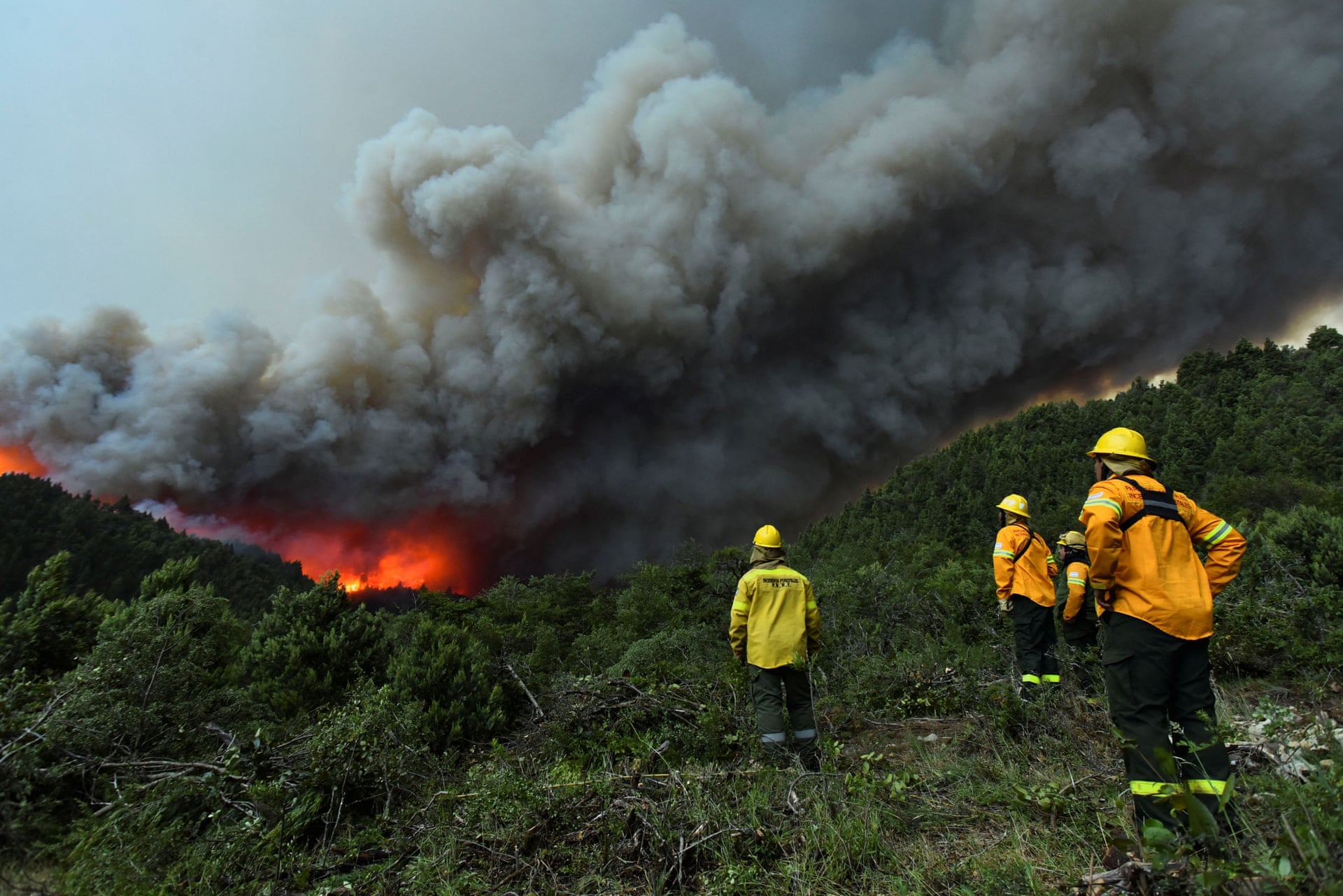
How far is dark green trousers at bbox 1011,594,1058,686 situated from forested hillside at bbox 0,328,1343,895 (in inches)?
12.2

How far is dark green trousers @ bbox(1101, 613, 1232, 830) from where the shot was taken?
8.04ft

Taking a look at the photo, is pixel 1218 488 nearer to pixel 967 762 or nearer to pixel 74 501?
pixel 967 762

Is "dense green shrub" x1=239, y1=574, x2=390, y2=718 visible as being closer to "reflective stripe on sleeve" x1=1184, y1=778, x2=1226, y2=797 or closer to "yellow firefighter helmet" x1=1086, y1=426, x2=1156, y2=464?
"reflective stripe on sleeve" x1=1184, y1=778, x2=1226, y2=797

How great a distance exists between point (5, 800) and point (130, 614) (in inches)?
137

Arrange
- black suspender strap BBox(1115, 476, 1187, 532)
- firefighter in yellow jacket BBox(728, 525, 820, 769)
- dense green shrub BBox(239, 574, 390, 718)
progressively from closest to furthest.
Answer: black suspender strap BBox(1115, 476, 1187, 532)
firefighter in yellow jacket BBox(728, 525, 820, 769)
dense green shrub BBox(239, 574, 390, 718)

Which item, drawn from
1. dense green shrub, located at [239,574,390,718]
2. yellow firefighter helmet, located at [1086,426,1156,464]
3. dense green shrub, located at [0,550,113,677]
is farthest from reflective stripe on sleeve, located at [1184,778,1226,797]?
dense green shrub, located at [0,550,113,677]

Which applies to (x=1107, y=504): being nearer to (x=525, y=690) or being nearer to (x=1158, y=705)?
(x=1158, y=705)

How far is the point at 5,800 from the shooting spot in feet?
9.00

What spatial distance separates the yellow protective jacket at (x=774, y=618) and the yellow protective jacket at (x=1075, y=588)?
2.70m

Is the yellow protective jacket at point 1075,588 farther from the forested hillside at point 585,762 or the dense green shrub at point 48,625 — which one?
the dense green shrub at point 48,625

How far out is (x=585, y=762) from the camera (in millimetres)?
4488

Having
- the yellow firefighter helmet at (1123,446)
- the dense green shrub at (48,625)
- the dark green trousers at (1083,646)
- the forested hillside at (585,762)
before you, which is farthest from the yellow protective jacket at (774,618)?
the dense green shrub at (48,625)

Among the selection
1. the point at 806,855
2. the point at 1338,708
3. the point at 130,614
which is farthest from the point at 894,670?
the point at 130,614

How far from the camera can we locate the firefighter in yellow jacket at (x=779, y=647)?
14.1 feet
